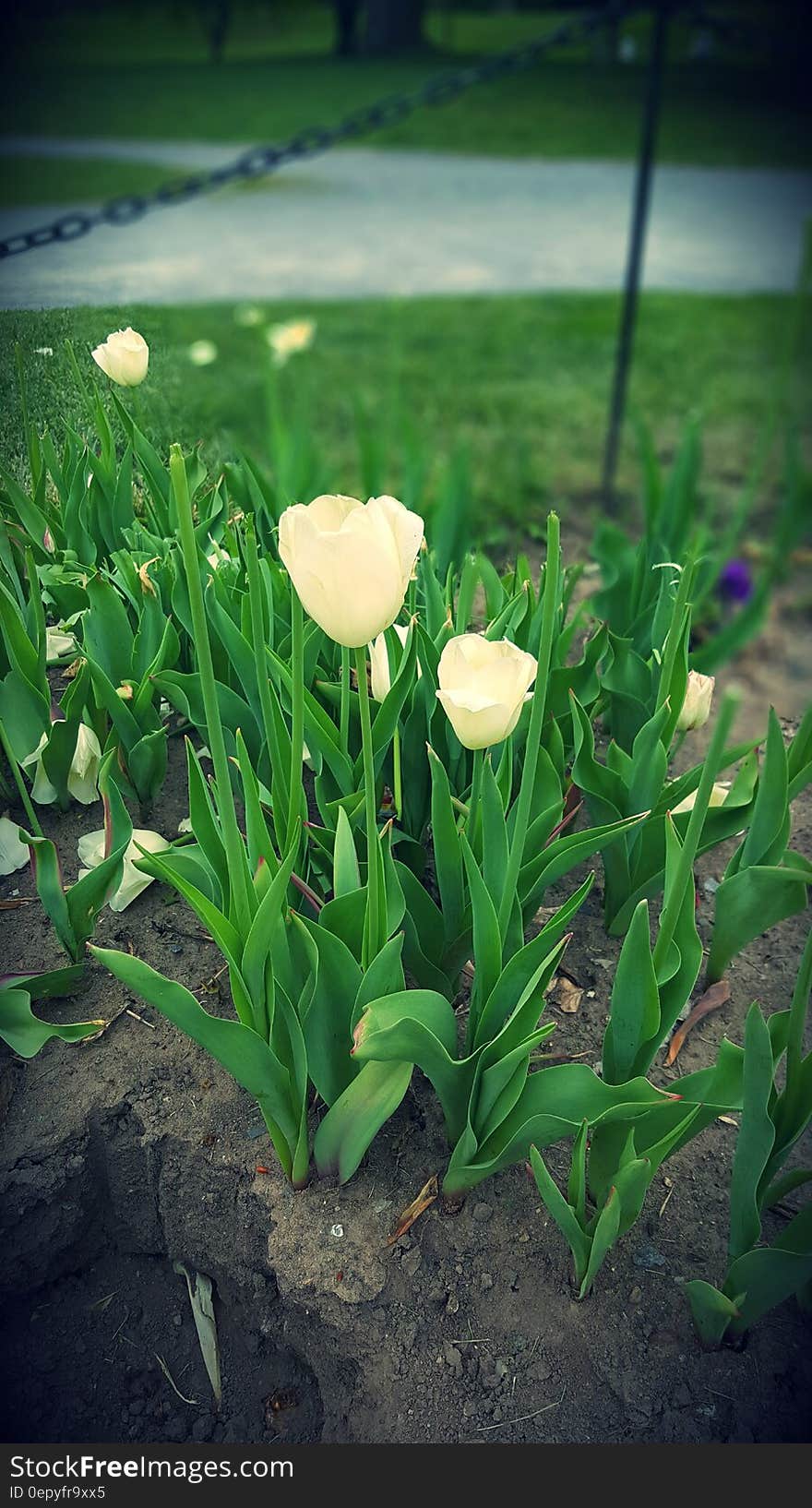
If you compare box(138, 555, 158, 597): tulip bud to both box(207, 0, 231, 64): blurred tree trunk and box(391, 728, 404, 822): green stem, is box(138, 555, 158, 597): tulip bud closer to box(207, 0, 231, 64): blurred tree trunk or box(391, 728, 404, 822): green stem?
box(391, 728, 404, 822): green stem

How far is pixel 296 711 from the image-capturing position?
88 cm

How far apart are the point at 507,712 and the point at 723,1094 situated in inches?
13.6

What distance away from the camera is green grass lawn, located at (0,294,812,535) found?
3.13m

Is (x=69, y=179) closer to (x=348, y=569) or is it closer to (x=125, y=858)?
(x=125, y=858)

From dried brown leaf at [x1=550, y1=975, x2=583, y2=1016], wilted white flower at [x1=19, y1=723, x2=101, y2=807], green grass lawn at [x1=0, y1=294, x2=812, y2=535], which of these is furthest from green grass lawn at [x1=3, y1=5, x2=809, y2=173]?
dried brown leaf at [x1=550, y1=975, x2=583, y2=1016]

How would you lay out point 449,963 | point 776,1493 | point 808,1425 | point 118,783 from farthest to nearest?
point 118,783, point 449,963, point 808,1425, point 776,1493

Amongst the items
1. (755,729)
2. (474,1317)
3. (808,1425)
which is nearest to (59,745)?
(474,1317)

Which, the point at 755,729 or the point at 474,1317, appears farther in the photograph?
the point at 755,729

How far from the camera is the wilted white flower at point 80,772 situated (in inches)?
48.3

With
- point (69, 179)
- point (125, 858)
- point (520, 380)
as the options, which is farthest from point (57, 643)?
point (520, 380)

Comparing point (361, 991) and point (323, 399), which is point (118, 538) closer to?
point (361, 991)

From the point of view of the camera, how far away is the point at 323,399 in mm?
3926

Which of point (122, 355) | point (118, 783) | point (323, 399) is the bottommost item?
point (323, 399)

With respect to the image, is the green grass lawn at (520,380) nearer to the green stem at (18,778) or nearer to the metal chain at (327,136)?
the metal chain at (327,136)
